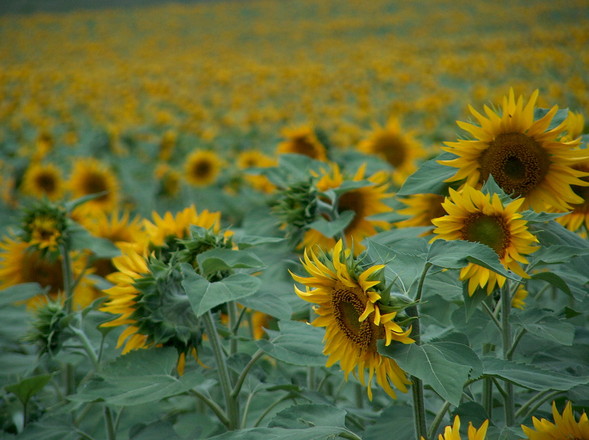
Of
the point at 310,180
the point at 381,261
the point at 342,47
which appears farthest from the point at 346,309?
the point at 342,47

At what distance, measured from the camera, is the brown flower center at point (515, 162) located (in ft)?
3.47

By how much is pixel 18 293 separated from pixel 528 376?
3.94 ft

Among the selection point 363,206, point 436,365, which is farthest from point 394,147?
point 436,365

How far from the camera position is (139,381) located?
40.2 inches

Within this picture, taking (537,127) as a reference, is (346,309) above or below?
below

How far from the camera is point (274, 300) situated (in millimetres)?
1128

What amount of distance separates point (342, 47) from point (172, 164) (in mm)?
9902

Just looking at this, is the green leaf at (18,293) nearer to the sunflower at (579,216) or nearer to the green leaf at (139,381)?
the green leaf at (139,381)

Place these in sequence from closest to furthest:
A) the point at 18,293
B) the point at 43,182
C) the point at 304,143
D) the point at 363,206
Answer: the point at 18,293 → the point at 363,206 → the point at 304,143 → the point at 43,182

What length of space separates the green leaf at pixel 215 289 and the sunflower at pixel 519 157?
1.31ft

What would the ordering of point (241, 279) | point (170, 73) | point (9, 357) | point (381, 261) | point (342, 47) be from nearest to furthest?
point (381, 261)
point (241, 279)
point (9, 357)
point (170, 73)
point (342, 47)

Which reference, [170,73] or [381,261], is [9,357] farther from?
[170,73]

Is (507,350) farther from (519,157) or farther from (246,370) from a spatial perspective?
(246,370)

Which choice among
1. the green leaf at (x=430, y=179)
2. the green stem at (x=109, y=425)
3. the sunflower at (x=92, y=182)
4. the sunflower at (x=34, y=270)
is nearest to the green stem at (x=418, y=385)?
the green leaf at (x=430, y=179)
